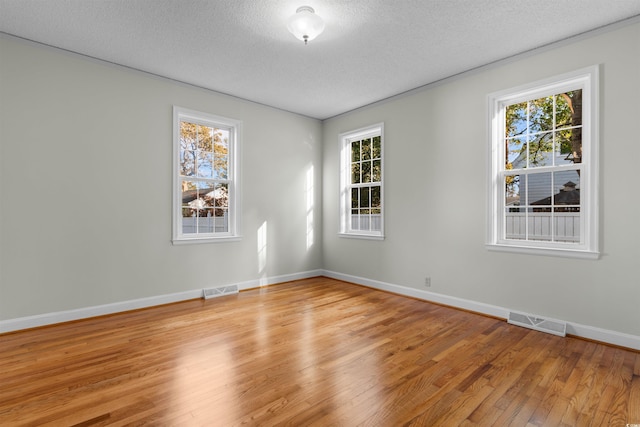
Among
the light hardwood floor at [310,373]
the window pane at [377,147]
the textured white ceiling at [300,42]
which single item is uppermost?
the textured white ceiling at [300,42]

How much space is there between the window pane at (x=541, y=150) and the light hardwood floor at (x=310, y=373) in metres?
1.79

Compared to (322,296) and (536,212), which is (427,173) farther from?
(322,296)

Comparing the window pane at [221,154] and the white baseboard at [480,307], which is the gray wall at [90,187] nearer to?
the window pane at [221,154]

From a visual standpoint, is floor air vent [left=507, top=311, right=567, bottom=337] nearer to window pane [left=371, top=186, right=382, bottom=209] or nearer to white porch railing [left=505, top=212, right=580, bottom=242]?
white porch railing [left=505, top=212, right=580, bottom=242]

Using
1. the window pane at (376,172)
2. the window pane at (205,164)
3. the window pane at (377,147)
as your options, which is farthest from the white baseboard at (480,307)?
the window pane at (205,164)

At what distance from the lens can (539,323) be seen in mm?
3279

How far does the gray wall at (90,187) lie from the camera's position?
3.21 meters

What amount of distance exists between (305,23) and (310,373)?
2.83 m

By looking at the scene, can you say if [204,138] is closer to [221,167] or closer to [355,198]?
[221,167]

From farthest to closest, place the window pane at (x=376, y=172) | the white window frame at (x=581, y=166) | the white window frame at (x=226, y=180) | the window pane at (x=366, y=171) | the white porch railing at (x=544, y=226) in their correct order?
the window pane at (x=366, y=171) → the window pane at (x=376, y=172) → the white window frame at (x=226, y=180) → the white porch railing at (x=544, y=226) → the white window frame at (x=581, y=166)

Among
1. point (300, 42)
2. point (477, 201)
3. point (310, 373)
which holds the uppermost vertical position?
point (300, 42)

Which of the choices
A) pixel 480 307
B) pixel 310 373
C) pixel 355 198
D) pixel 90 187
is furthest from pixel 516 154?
pixel 90 187

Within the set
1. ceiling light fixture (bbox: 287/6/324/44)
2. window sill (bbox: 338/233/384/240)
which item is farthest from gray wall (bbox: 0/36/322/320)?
ceiling light fixture (bbox: 287/6/324/44)

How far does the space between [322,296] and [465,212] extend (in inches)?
87.1
